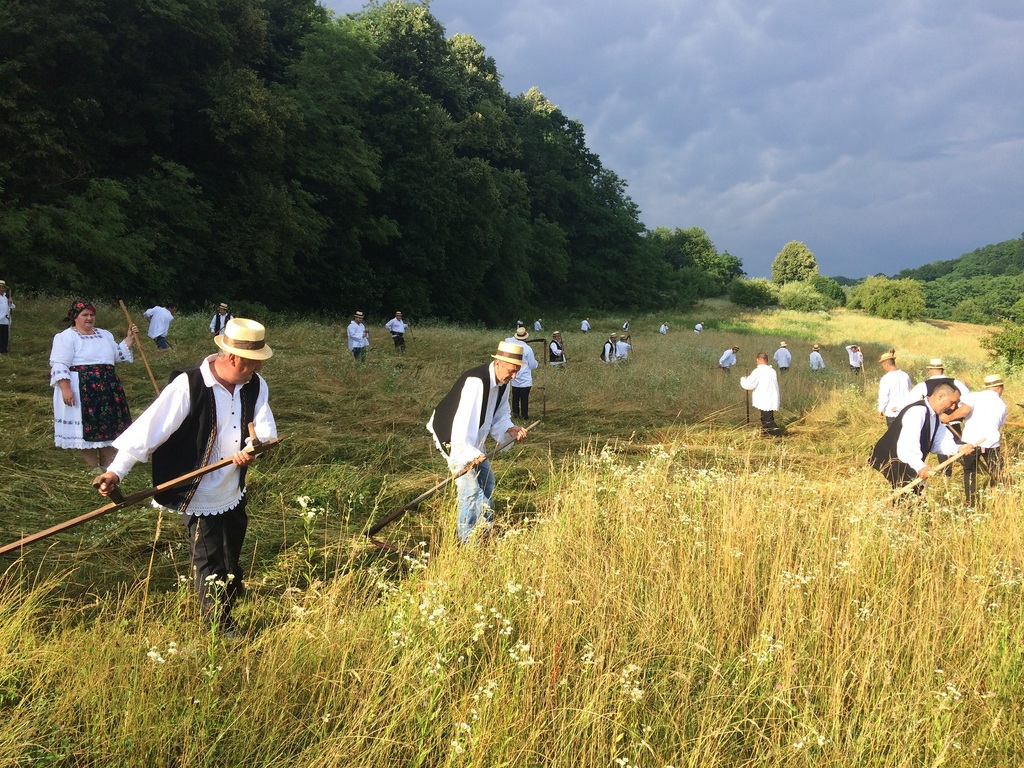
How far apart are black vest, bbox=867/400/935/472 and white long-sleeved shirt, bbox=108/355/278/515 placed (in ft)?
15.3

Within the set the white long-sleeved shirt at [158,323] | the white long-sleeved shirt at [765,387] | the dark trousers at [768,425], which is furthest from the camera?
the white long-sleeved shirt at [158,323]

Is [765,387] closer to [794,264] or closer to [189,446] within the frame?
[189,446]

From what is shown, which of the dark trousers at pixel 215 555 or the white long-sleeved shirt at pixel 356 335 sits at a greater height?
the white long-sleeved shirt at pixel 356 335

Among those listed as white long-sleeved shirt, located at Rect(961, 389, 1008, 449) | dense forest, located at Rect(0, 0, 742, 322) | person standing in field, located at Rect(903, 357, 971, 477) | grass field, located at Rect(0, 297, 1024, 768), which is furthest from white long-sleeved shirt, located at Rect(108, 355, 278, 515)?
dense forest, located at Rect(0, 0, 742, 322)

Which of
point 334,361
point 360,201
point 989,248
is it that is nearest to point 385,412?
point 334,361

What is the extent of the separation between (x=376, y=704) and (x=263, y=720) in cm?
45

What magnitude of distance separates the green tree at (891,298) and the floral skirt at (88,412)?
64.1 m

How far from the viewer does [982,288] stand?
80.9 m

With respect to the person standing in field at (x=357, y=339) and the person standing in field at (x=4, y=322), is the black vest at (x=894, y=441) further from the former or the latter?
the person standing in field at (x=4, y=322)

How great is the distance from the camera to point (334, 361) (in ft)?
42.9

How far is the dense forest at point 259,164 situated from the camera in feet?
59.4

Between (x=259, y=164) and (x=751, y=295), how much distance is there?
52755 mm

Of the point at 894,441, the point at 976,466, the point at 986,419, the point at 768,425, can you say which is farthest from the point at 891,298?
the point at 894,441

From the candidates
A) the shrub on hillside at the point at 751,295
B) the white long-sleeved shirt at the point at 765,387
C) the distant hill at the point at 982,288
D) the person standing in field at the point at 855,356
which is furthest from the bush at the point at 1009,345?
the shrub on hillside at the point at 751,295
